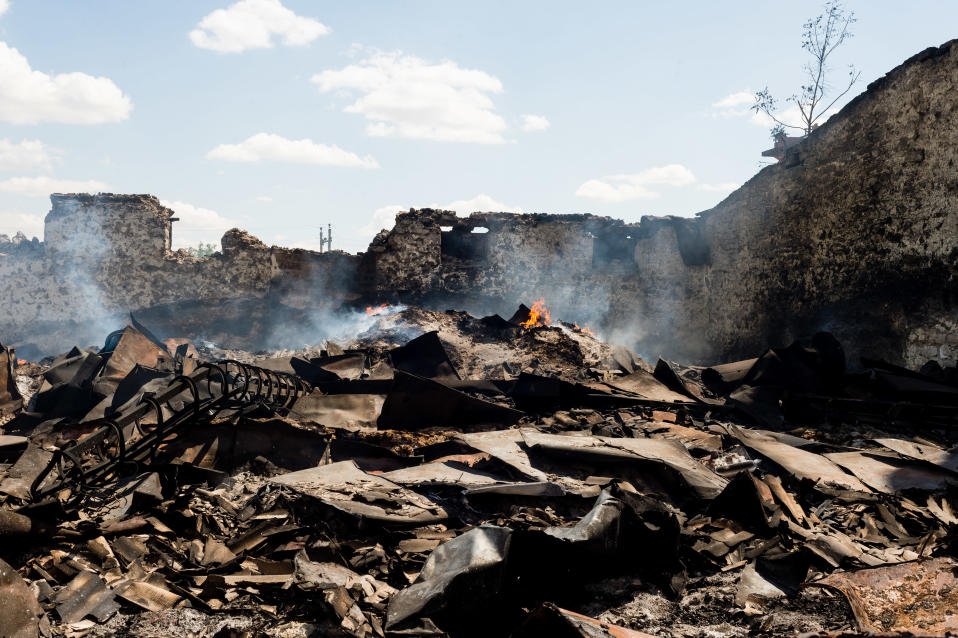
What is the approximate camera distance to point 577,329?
13.3 meters

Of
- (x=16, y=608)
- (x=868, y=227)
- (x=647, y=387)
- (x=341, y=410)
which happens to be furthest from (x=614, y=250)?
(x=16, y=608)

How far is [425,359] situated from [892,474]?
6.59 m

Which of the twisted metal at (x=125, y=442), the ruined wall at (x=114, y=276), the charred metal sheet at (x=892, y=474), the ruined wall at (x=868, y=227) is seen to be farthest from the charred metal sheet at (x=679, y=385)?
the ruined wall at (x=114, y=276)

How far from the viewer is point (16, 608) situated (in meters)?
2.73

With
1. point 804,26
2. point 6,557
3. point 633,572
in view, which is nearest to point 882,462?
point 633,572

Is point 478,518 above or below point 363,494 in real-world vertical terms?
below

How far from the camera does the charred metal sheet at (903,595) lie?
275 cm

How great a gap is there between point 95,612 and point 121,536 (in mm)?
818

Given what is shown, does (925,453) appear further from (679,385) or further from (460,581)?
(460,581)

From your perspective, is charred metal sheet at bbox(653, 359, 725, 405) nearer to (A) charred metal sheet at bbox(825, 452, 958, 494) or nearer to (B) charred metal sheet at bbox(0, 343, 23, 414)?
(A) charred metal sheet at bbox(825, 452, 958, 494)

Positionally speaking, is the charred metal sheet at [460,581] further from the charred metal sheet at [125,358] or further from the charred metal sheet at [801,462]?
the charred metal sheet at [125,358]

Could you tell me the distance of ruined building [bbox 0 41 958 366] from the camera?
888cm

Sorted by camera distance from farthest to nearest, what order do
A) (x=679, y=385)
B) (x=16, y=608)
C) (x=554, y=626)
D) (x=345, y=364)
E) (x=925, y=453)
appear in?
(x=345, y=364) < (x=679, y=385) < (x=925, y=453) < (x=16, y=608) < (x=554, y=626)

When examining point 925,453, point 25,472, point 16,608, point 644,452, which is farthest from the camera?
point 925,453
